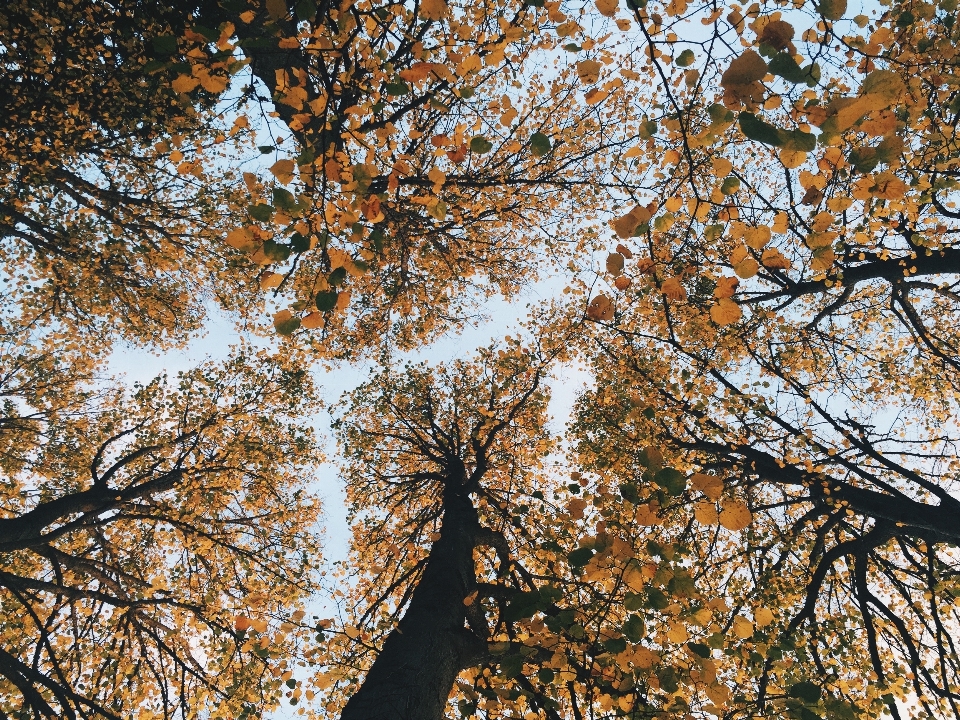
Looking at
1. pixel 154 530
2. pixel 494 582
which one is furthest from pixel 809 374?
pixel 154 530

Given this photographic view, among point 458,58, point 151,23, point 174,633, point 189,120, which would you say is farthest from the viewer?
point 189,120

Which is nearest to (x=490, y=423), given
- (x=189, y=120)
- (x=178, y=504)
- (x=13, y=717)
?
(x=178, y=504)

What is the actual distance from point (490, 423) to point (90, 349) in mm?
9304

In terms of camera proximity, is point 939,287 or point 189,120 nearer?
point 939,287

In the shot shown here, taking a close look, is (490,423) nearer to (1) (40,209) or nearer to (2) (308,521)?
(2) (308,521)

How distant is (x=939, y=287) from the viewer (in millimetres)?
6973

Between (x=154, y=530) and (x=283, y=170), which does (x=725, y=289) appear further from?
(x=154, y=530)

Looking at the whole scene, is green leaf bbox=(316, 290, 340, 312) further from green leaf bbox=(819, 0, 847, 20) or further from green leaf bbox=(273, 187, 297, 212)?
green leaf bbox=(819, 0, 847, 20)

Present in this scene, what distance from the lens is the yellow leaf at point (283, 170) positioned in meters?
2.28

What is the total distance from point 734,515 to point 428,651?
337 centimetres

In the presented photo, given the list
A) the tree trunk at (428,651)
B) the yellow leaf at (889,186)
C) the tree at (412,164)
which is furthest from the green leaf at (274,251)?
the tree trunk at (428,651)

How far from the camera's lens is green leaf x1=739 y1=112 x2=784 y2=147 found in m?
1.93

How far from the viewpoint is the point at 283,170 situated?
2.35 meters

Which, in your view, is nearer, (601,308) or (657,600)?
(657,600)
